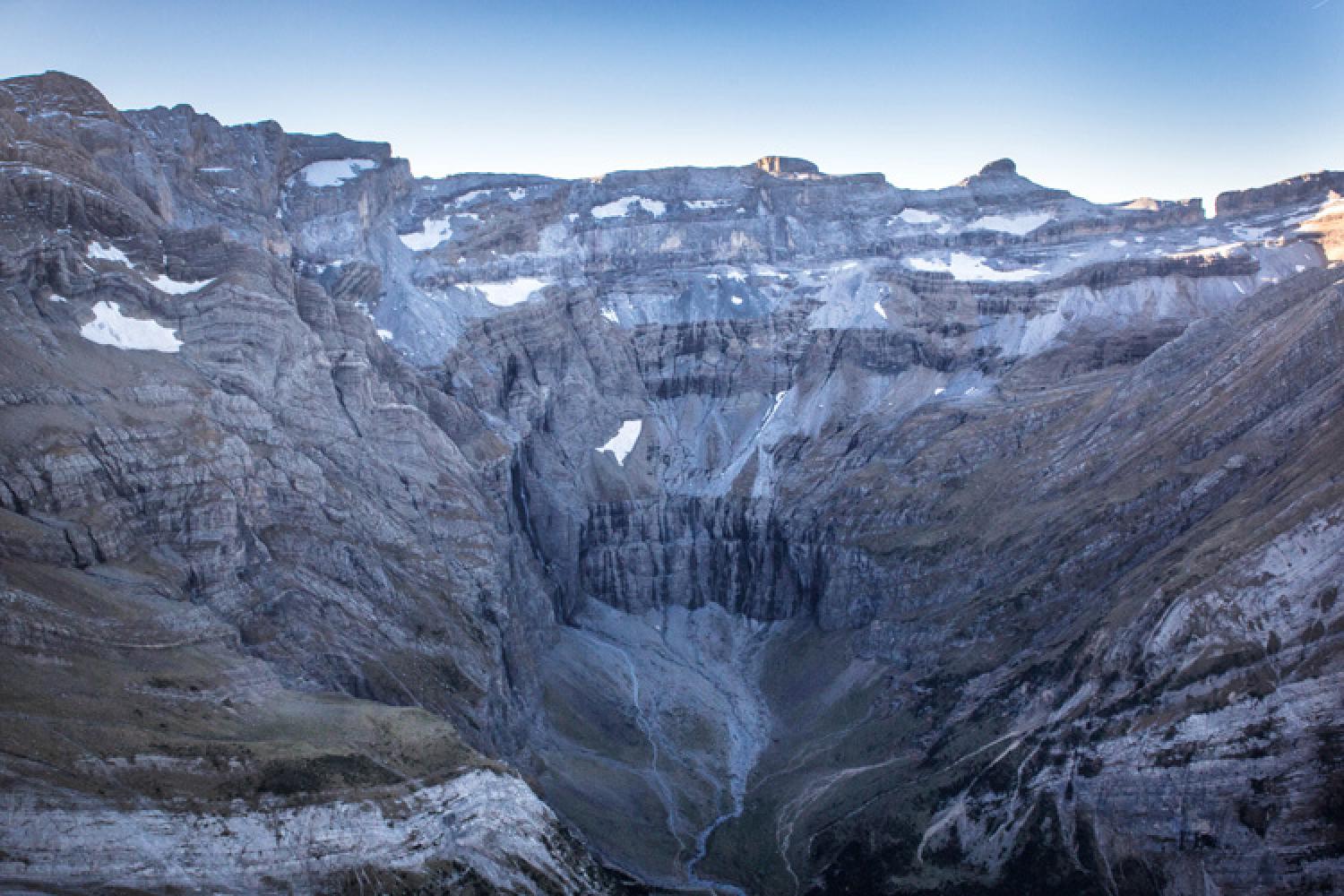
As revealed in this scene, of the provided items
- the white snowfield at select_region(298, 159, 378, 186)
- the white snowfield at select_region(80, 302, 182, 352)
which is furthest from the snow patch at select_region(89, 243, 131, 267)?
the white snowfield at select_region(298, 159, 378, 186)

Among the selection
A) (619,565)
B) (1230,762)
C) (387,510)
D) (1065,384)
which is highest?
(1065,384)

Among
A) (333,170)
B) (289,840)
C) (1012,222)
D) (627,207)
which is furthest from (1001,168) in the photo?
(289,840)

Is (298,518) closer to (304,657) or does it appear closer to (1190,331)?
(304,657)

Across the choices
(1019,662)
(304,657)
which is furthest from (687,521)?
(304,657)

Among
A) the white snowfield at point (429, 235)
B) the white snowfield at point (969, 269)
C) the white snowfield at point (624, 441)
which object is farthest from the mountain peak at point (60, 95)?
the white snowfield at point (969, 269)

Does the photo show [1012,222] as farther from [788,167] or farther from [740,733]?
[740,733]

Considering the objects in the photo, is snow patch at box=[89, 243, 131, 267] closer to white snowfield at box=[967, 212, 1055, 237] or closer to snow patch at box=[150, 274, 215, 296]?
snow patch at box=[150, 274, 215, 296]
